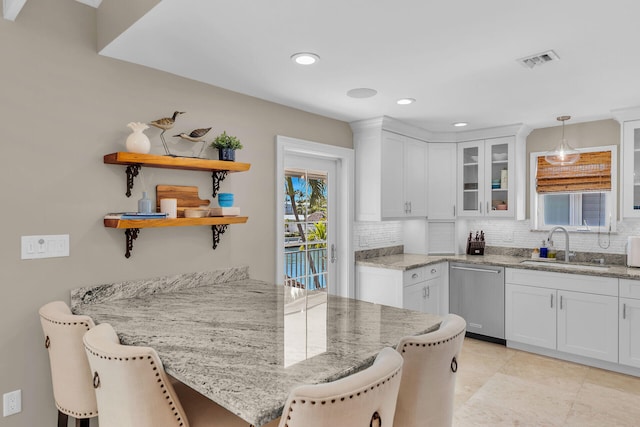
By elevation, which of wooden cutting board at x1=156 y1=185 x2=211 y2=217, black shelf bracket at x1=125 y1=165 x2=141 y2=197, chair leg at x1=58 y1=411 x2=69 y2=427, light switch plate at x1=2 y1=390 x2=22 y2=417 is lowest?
chair leg at x1=58 y1=411 x2=69 y2=427

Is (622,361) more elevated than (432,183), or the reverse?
(432,183)

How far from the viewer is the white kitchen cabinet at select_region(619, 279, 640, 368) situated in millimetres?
3299

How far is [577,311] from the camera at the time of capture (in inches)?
141

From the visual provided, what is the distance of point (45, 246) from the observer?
2109 mm

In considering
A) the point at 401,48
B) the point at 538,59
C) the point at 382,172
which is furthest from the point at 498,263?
the point at 401,48

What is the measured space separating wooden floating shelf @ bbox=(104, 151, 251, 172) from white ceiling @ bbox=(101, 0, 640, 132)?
1.96 ft

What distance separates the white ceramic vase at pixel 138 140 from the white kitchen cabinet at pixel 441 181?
130 inches

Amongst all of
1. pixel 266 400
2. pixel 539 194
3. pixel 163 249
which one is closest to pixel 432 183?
pixel 539 194

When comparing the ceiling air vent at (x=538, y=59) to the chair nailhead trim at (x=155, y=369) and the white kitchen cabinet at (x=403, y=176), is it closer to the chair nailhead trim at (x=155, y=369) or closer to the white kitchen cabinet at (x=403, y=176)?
the white kitchen cabinet at (x=403, y=176)

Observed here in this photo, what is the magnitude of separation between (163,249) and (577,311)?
3588 mm

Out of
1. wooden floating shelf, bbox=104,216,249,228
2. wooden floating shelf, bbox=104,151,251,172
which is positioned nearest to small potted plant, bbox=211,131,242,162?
wooden floating shelf, bbox=104,151,251,172

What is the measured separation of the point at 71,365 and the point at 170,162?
1188mm

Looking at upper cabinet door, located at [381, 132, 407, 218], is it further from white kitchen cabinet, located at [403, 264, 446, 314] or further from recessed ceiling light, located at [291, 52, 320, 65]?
recessed ceiling light, located at [291, 52, 320, 65]

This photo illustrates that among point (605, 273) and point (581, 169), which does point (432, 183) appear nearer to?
point (581, 169)
